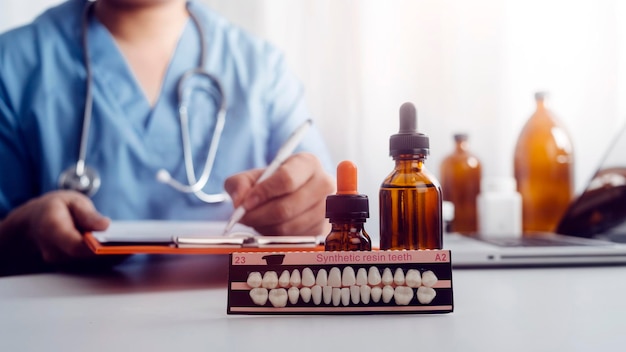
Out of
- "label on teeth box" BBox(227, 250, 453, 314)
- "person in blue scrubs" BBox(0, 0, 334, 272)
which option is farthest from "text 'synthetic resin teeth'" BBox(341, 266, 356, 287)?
"person in blue scrubs" BBox(0, 0, 334, 272)

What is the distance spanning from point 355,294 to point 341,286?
1 centimetres

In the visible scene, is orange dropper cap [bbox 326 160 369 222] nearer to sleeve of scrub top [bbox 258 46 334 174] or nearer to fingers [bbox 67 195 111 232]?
fingers [bbox 67 195 111 232]

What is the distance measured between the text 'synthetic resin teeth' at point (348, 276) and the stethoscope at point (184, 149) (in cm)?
62

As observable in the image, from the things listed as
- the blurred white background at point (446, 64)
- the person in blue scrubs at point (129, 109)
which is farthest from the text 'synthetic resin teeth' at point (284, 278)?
the blurred white background at point (446, 64)

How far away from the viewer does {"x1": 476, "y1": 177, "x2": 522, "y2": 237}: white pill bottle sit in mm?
991

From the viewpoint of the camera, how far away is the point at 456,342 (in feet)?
1.04

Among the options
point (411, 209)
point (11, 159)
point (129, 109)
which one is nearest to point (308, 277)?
point (411, 209)

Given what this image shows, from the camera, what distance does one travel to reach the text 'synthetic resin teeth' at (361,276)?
0.37 m

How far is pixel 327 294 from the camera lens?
37cm

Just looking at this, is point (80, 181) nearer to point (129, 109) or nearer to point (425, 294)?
point (129, 109)

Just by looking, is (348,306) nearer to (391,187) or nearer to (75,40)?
(391,187)

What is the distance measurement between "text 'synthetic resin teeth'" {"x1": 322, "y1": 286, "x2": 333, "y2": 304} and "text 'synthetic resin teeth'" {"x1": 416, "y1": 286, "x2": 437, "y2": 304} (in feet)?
0.18

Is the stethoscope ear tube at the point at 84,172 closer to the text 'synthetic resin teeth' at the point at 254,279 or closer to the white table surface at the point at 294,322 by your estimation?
the white table surface at the point at 294,322

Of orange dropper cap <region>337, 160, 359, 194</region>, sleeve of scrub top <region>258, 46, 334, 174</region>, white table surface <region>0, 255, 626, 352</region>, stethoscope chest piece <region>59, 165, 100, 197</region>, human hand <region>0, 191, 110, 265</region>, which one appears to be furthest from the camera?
sleeve of scrub top <region>258, 46, 334, 174</region>
